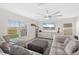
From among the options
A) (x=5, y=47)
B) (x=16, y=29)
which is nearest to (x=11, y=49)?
(x=5, y=47)

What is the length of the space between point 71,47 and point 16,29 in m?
0.84

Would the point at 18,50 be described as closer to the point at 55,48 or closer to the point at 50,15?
the point at 55,48

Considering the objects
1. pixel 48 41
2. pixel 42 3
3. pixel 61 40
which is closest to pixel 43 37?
pixel 48 41

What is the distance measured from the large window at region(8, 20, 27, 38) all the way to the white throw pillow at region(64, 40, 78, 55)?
656 mm

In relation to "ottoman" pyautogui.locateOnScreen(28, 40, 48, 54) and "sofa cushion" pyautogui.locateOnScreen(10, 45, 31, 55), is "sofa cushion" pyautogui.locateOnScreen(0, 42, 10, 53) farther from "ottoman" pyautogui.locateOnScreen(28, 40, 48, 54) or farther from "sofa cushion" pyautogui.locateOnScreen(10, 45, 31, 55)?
"ottoman" pyautogui.locateOnScreen(28, 40, 48, 54)

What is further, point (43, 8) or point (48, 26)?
point (48, 26)

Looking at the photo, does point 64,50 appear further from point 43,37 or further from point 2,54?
point 2,54

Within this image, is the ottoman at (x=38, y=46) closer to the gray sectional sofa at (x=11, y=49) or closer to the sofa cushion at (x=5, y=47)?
the gray sectional sofa at (x=11, y=49)

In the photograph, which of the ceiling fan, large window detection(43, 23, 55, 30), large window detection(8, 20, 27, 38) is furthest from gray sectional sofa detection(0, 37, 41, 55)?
the ceiling fan

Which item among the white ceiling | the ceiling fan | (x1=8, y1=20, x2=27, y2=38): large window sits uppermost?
the white ceiling

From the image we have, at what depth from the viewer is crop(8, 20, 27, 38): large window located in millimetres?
1261

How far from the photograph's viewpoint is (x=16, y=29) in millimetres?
1311

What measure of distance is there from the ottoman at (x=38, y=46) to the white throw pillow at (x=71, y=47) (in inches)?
12.0

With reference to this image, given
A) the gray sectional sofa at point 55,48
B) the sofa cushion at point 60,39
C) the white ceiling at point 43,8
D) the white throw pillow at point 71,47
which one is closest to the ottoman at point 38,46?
the gray sectional sofa at point 55,48
